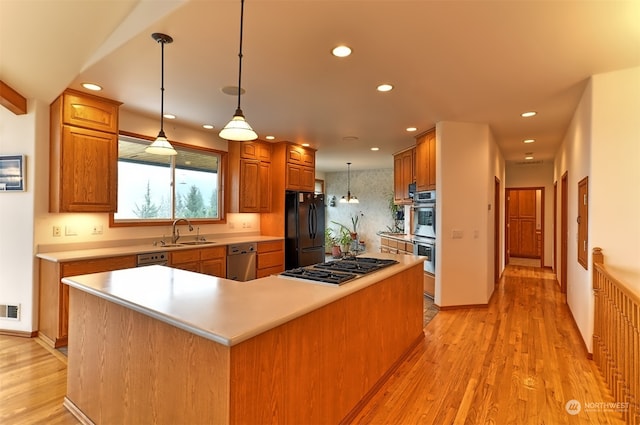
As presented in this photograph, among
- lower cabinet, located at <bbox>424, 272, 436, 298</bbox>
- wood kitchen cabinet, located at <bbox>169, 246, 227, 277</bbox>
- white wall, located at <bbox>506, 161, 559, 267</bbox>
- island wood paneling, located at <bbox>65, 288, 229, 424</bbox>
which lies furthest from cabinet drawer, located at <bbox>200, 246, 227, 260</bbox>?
white wall, located at <bbox>506, 161, 559, 267</bbox>

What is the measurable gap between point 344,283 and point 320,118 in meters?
2.70

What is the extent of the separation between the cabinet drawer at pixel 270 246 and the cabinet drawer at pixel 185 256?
44.9 inches

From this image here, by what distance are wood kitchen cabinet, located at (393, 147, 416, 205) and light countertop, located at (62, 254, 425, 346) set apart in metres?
3.76

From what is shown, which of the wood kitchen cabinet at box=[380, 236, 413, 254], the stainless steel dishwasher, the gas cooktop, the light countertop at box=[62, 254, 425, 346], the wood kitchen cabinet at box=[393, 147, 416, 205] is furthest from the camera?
the wood kitchen cabinet at box=[393, 147, 416, 205]

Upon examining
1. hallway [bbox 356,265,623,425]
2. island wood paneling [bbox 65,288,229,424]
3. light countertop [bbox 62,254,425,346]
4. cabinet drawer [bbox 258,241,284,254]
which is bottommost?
hallway [bbox 356,265,623,425]

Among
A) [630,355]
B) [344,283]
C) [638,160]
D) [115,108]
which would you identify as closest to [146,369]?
[344,283]

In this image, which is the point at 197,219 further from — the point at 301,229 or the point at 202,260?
the point at 301,229

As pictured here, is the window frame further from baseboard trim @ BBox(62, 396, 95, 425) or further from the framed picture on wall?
baseboard trim @ BBox(62, 396, 95, 425)

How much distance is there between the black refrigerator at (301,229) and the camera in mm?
5551

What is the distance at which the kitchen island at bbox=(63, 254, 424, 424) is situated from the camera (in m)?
1.32

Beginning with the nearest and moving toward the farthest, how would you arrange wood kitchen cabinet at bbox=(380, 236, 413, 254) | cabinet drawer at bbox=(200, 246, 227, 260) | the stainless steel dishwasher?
1. cabinet drawer at bbox=(200, 246, 227, 260)
2. the stainless steel dishwasher
3. wood kitchen cabinet at bbox=(380, 236, 413, 254)

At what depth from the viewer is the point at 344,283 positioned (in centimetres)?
202

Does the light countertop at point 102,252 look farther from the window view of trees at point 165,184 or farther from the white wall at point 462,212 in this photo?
the white wall at point 462,212

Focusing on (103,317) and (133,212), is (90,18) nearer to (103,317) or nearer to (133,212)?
(103,317)
